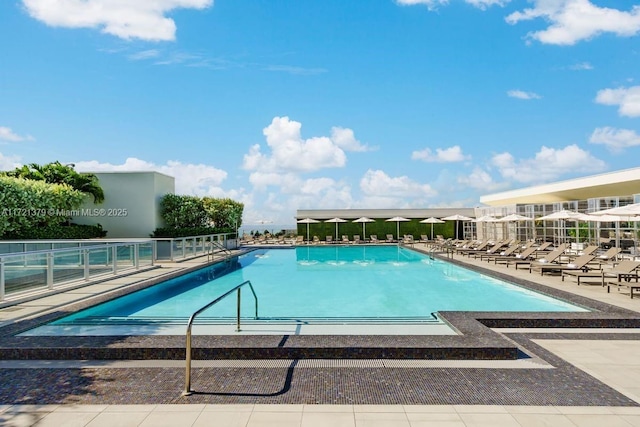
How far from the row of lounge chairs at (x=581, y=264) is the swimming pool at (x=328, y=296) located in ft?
4.57

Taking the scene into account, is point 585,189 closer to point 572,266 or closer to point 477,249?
point 477,249

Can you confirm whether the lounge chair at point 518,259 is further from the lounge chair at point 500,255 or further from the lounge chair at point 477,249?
the lounge chair at point 477,249

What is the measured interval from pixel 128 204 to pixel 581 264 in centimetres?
2145

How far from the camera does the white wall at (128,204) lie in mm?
23719

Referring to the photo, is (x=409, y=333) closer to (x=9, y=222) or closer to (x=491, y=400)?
(x=491, y=400)

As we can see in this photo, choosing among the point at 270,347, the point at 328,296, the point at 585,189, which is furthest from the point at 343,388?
the point at 585,189

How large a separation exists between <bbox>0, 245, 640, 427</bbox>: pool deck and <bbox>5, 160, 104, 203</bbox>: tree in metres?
18.8

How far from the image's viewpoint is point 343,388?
4.03 m

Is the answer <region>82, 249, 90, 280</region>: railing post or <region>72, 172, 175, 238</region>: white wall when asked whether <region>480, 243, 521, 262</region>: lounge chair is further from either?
<region>72, 172, 175, 238</region>: white wall

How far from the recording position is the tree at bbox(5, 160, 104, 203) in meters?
22.5

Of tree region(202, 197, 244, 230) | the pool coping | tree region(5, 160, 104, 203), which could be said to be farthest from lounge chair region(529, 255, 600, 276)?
tree region(5, 160, 104, 203)

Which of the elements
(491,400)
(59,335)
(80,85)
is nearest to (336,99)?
(80,85)

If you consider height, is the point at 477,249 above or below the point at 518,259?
above

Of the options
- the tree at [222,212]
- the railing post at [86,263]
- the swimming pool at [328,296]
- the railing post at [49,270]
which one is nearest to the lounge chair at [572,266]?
the swimming pool at [328,296]
